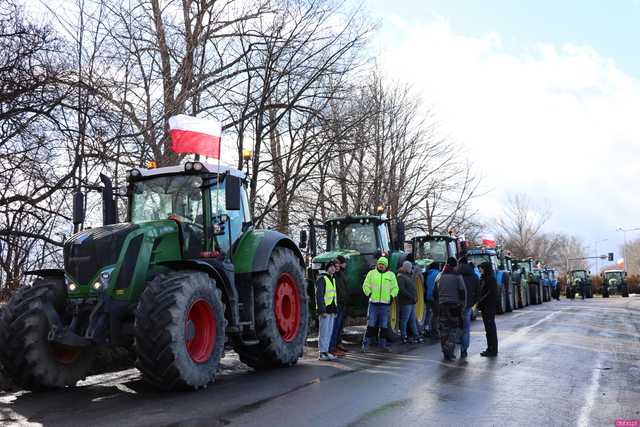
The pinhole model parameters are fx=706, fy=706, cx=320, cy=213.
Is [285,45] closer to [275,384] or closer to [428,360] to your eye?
[428,360]

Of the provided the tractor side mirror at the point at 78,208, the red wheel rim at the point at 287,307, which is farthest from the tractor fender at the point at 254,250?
the tractor side mirror at the point at 78,208

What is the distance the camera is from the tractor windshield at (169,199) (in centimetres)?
997

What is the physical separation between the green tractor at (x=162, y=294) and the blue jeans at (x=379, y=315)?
3320 mm

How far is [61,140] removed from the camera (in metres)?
12.3

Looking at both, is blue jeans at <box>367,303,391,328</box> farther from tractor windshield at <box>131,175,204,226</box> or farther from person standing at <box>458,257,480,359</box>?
tractor windshield at <box>131,175,204,226</box>

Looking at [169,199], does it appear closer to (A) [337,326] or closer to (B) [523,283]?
(A) [337,326]

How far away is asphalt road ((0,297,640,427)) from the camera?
272 inches

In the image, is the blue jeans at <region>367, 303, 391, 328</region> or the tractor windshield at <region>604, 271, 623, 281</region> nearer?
the blue jeans at <region>367, 303, 391, 328</region>

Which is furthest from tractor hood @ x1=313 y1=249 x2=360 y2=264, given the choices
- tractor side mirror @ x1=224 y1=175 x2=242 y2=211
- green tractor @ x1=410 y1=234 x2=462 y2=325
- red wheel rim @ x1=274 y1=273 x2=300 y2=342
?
tractor side mirror @ x1=224 y1=175 x2=242 y2=211

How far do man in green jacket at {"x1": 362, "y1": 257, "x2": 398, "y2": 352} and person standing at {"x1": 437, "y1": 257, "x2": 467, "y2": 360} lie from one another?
1326mm

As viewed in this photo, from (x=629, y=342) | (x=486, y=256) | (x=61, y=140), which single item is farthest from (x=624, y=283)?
(x=61, y=140)

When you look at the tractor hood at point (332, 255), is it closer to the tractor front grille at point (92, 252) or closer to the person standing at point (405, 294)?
the person standing at point (405, 294)

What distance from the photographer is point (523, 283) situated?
109ft

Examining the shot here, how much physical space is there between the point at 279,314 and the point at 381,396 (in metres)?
A: 3.09
